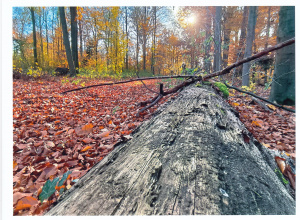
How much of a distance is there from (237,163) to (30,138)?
187 centimetres

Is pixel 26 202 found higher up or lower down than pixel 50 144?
lower down

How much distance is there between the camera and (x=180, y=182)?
19.3 inches

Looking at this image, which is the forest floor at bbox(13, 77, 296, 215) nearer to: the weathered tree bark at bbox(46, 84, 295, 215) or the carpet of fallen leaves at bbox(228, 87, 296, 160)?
the carpet of fallen leaves at bbox(228, 87, 296, 160)

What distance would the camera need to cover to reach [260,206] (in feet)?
1.50

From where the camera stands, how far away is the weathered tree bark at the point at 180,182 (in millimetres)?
440

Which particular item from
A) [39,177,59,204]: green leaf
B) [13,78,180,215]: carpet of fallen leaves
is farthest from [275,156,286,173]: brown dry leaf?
[39,177,59,204]: green leaf

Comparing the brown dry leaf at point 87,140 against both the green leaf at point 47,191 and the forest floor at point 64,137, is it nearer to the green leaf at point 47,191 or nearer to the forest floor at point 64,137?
the forest floor at point 64,137

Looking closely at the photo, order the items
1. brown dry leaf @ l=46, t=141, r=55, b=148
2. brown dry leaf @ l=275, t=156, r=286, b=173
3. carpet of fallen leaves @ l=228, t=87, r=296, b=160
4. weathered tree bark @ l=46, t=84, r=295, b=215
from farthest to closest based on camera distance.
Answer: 1. brown dry leaf @ l=46, t=141, r=55, b=148
2. carpet of fallen leaves @ l=228, t=87, r=296, b=160
3. brown dry leaf @ l=275, t=156, r=286, b=173
4. weathered tree bark @ l=46, t=84, r=295, b=215

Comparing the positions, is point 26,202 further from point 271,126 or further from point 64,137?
point 271,126

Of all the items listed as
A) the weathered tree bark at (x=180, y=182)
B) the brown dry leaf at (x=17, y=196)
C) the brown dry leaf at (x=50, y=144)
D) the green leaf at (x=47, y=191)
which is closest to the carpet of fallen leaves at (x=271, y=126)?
the weathered tree bark at (x=180, y=182)

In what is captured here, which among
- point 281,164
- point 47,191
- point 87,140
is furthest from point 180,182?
point 87,140

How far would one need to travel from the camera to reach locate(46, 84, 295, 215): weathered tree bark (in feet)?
1.44
